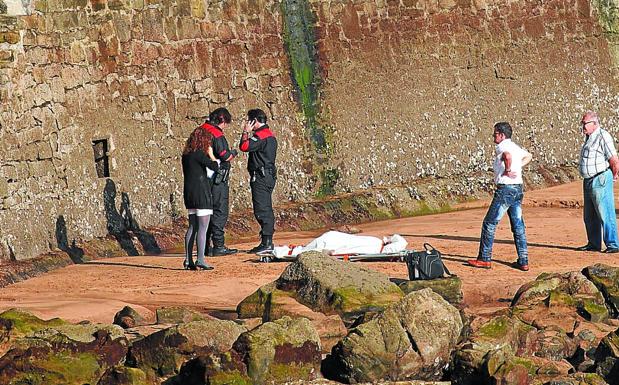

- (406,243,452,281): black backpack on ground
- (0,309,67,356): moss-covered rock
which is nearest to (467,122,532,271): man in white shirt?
(406,243,452,281): black backpack on ground

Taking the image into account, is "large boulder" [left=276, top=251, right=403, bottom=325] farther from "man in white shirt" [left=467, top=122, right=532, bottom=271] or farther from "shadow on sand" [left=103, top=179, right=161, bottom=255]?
"shadow on sand" [left=103, top=179, right=161, bottom=255]

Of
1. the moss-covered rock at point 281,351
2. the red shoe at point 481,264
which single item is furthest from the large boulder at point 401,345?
the red shoe at point 481,264

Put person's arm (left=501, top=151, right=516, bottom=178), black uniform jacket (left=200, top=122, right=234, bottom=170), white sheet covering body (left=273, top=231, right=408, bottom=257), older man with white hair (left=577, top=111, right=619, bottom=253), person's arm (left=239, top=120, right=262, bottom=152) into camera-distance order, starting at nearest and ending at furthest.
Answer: person's arm (left=501, top=151, right=516, bottom=178)
black uniform jacket (left=200, top=122, right=234, bottom=170)
white sheet covering body (left=273, top=231, right=408, bottom=257)
older man with white hair (left=577, top=111, right=619, bottom=253)
person's arm (left=239, top=120, right=262, bottom=152)

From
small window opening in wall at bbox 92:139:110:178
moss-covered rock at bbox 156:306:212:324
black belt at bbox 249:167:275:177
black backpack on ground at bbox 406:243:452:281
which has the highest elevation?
small window opening in wall at bbox 92:139:110:178

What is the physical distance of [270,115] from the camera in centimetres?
1998

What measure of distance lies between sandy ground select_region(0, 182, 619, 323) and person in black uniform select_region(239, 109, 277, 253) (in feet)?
1.22

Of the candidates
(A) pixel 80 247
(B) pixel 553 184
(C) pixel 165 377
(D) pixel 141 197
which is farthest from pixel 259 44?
(C) pixel 165 377

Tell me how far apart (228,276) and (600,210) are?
3.95 metres

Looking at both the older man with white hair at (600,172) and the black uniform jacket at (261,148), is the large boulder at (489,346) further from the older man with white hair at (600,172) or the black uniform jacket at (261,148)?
the black uniform jacket at (261,148)

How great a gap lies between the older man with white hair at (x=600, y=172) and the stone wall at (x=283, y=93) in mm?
4416

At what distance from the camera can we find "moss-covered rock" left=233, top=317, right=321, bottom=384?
12188 millimetres

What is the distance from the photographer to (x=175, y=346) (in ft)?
40.9

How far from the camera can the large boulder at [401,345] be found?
41.5 ft

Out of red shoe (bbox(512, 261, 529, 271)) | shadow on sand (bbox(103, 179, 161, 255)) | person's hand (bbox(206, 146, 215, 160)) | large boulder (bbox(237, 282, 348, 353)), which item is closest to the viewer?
large boulder (bbox(237, 282, 348, 353))
